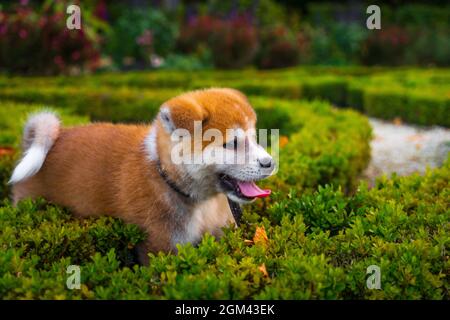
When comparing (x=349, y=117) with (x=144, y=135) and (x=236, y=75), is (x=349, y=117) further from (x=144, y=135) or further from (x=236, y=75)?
(x=236, y=75)

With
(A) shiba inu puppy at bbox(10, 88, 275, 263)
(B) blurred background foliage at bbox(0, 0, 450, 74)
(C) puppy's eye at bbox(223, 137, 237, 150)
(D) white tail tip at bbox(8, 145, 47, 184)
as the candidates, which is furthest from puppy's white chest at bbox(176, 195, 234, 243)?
(B) blurred background foliage at bbox(0, 0, 450, 74)

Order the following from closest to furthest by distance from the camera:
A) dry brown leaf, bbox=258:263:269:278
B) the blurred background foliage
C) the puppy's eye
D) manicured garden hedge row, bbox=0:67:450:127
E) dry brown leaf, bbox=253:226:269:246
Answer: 1. dry brown leaf, bbox=258:263:269:278
2. dry brown leaf, bbox=253:226:269:246
3. the puppy's eye
4. manicured garden hedge row, bbox=0:67:450:127
5. the blurred background foliage

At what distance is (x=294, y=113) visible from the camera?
348 inches

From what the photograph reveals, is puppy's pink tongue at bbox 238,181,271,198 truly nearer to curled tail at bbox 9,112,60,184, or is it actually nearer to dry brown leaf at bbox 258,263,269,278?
dry brown leaf at bbox 258,263,269,278

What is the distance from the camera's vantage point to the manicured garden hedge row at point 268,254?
135 inches

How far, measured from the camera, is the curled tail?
4910mm

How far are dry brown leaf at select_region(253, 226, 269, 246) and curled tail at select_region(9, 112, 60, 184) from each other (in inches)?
68.6

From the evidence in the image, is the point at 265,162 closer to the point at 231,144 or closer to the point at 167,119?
the point at 231,144

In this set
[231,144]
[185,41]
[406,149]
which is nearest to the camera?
[231,144]

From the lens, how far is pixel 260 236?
428 centimetres

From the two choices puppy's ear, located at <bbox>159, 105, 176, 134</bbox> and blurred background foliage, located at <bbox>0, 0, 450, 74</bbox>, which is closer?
puppy's ear, located at <bbox>159, 105, 176, 134</bbox>

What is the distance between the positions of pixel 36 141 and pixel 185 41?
1625cm

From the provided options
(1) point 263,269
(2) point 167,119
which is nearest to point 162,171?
(2) point 167,119
